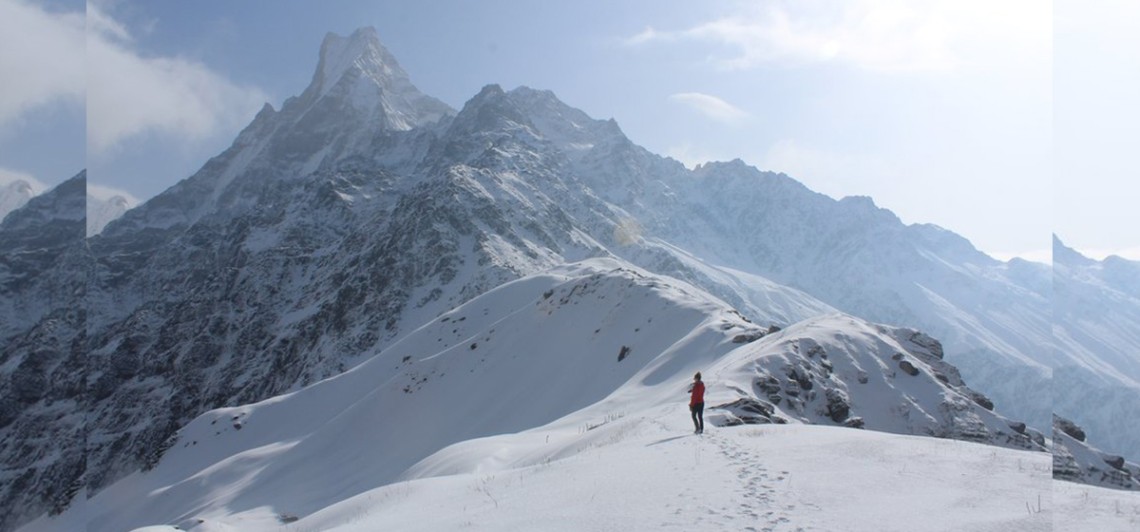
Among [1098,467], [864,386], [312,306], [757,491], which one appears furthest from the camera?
[312,306]

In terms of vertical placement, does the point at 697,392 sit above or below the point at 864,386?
above

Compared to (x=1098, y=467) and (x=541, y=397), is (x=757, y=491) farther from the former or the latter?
(x=541, y=397)

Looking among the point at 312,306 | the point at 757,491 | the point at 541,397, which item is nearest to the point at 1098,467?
the point at 541,397

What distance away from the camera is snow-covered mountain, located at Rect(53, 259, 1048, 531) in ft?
107

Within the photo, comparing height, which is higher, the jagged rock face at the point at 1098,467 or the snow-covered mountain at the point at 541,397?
the snow-covered mountain at the point at 541,397

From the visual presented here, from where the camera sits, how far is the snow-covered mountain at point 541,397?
3247cm

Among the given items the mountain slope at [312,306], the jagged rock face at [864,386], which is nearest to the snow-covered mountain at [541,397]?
the jagged rock face at [864,386]

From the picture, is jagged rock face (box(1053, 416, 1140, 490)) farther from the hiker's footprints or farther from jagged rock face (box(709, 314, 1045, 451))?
the hiker's footprints

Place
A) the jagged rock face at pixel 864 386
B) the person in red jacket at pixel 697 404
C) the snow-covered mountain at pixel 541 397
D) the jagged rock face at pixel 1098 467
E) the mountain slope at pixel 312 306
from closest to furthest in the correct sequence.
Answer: the person in red jacket at pixel 697 404, the jagged rock face at pixel 864 386, the snow-covered mountain at pixel 541 397, the jagged rock face at pixel 1098 467, the mountain slope at pixel 312 306

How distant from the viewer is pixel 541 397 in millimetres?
50656

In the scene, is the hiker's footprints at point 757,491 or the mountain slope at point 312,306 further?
the mountain slope at point 312,306

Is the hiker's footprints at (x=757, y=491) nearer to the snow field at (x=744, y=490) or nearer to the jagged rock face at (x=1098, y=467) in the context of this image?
the snow field at (x=744, y=490)

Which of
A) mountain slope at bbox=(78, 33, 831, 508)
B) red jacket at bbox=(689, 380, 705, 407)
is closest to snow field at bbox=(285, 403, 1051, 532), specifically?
red jacket at bbox=(689, 380, 705, 407)

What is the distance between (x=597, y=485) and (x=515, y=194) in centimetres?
18618
